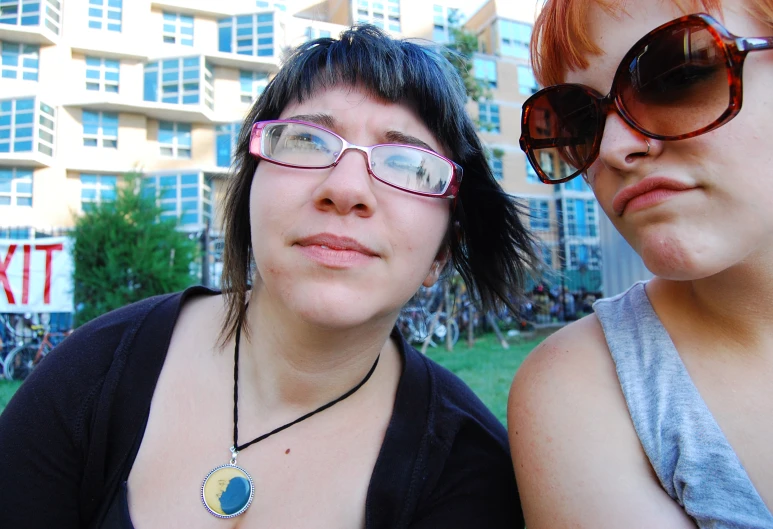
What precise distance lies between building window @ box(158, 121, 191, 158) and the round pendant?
2496 cm

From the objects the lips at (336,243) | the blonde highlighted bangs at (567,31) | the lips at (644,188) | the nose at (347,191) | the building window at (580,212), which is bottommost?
the lips at (336,243)

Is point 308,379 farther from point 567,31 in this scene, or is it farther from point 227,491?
point 567,31

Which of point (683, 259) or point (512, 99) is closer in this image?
point (683, 259)

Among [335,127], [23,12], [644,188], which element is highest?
[23,12]

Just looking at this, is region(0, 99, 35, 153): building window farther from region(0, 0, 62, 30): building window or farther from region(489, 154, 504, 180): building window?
region(489, 154, 504, 180): building window

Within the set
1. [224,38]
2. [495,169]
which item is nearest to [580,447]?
[495,169]

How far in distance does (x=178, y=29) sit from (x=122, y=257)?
19133 millimetres

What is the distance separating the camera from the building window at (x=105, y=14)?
22375 mm

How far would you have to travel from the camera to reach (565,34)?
45.9 inches

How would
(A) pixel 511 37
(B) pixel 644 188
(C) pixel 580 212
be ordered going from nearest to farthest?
(B) pixel 644 188 → (C) pixel 580 212 → (A) pixel 511 37

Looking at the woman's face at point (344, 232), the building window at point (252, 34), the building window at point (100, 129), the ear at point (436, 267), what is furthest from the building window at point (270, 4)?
the woman's face at point (344, 232)

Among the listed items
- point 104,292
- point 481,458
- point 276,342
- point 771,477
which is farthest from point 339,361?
point 104,292

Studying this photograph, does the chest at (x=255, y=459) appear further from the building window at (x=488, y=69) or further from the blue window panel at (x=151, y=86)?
the building window at (x=488, y=69)

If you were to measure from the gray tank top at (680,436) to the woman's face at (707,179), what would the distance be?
0.77ft
